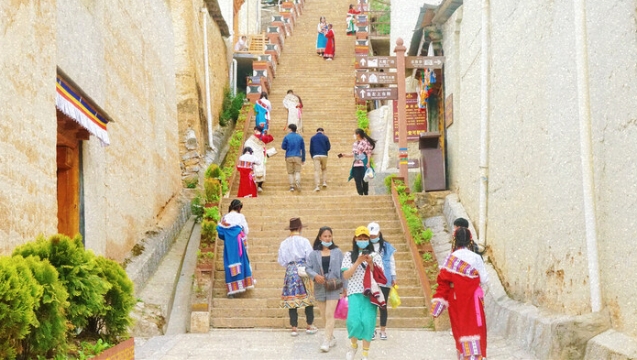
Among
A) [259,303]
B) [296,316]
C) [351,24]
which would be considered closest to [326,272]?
[296,316]

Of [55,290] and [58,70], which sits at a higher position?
[58,70]

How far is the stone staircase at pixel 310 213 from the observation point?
11.3 meters

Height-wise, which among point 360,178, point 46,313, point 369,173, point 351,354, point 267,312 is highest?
point 369,173

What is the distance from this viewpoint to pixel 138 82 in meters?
13.8

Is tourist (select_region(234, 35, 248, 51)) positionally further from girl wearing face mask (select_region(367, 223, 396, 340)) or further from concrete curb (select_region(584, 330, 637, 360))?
concrete curb (select_region(584, 330, 637, 360))

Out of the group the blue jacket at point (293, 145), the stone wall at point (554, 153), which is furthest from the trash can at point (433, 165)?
the blue jacket at point (293, 145)

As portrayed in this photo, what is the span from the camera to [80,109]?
387 inches

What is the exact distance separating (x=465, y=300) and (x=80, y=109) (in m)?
5.45

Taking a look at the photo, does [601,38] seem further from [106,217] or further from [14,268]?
[106,217]

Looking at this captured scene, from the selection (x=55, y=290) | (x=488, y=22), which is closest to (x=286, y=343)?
(x=55, y=290)

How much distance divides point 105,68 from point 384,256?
17.5 feet

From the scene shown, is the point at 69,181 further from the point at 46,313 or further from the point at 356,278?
the point at 46,313

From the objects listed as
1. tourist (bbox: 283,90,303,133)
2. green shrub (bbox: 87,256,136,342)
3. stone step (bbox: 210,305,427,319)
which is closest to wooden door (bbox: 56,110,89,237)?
stone step (bbox: 210,305,427,319)

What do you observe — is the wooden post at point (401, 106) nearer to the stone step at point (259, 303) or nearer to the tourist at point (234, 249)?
the stone step at point (259, 303)
